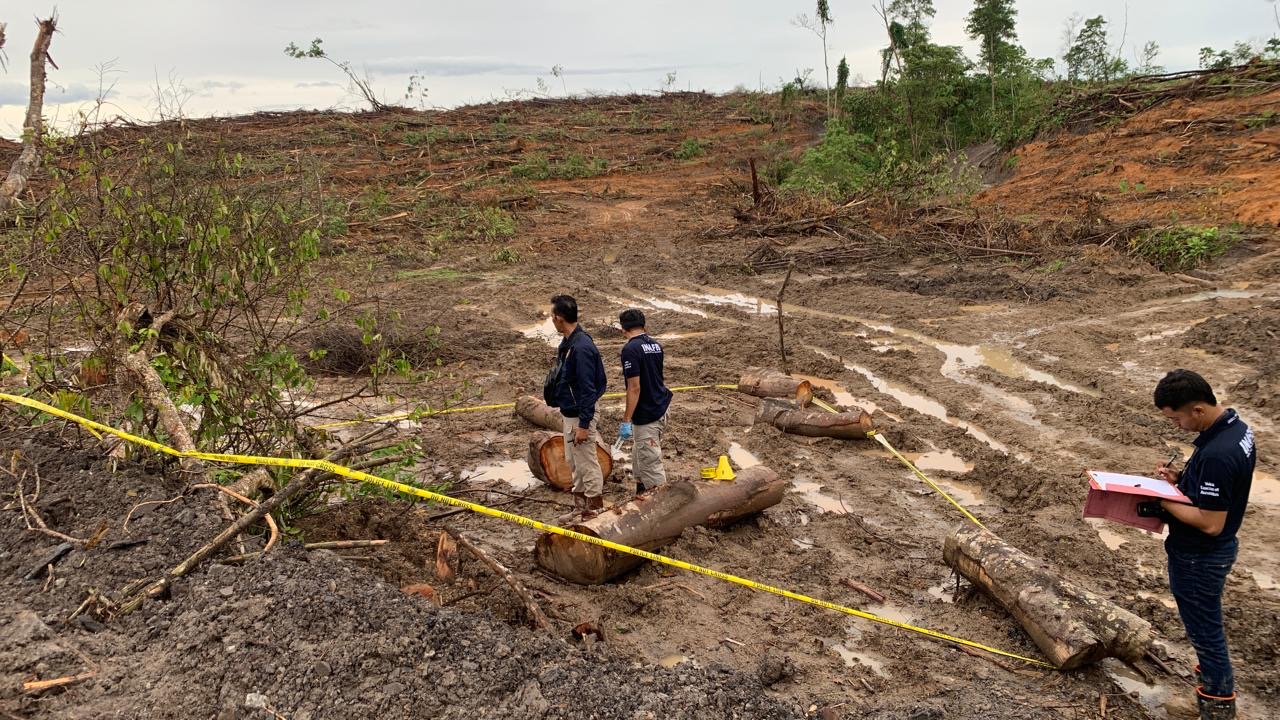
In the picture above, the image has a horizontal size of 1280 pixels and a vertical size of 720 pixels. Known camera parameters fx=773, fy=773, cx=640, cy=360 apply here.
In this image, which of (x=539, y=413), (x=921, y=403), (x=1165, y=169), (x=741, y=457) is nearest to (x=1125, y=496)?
(x=741, y=457)

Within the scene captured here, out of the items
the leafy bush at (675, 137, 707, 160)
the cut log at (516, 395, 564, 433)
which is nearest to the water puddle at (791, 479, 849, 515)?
the cut log at (516, 395, 564, 433)

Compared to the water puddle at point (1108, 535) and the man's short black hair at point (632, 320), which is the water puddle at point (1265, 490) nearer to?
the water puddle at point (1108, 535)

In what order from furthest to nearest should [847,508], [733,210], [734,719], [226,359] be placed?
[733,210] → [847,508] → [226,359] → [734,719]

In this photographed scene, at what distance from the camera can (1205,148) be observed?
17.2 m

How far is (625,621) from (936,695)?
66.7 inches

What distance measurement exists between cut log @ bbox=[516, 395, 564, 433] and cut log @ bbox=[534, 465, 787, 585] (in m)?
2.42

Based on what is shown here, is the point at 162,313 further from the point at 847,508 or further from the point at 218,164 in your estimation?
the point at 847,508

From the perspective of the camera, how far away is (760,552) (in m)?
5.39

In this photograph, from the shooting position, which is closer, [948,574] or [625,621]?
[625,621]

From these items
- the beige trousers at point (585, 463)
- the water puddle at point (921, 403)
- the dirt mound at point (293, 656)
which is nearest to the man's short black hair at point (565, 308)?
the beige trousers at point (585, 463)

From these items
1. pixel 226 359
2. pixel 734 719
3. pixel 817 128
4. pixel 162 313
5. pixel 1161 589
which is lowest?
pixel 1161 589

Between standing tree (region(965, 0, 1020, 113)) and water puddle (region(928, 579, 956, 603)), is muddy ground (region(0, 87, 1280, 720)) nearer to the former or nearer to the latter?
water puddle (region(928, 579, 956, 603))

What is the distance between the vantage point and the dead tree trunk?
5.03 m

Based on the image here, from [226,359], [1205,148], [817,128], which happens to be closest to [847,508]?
[226,359]
